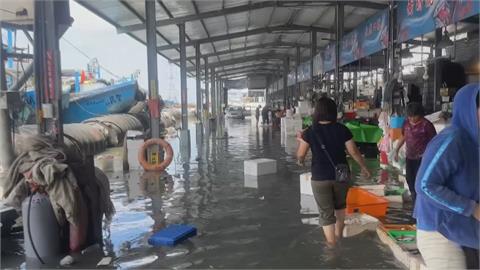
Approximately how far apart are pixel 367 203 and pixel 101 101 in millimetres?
20162

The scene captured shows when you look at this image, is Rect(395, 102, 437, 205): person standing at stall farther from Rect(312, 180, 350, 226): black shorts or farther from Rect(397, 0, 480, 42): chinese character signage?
Rect(397, 0, 480, 42): chinese character signage

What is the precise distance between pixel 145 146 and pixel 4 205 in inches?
222

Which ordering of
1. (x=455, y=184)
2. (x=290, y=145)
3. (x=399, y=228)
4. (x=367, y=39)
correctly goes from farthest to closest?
(x=290, y=145) < (x=367, y=39) < (x=399, y=228) < (x=455, y=184)

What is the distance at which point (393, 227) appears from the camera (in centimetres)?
536

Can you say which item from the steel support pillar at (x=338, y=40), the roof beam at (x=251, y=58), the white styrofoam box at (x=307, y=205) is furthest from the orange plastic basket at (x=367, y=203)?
the roof beam at (x=251, y=58)

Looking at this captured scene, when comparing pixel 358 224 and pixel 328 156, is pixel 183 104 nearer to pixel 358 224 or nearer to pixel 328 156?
pixel 358 224

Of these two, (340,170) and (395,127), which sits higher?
(395,127)

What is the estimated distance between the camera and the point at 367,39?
41.4ft

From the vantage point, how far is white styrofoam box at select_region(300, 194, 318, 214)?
6672mm

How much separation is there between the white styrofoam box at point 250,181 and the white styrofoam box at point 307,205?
4.59ft

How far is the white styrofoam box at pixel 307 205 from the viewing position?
6.67m

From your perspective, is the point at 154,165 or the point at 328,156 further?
the point at 154,165

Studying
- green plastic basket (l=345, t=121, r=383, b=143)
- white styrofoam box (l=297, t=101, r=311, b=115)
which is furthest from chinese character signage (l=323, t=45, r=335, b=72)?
green plastic basket (l=345, t=121, r=383, b=143)

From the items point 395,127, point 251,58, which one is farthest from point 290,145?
point 251,58
